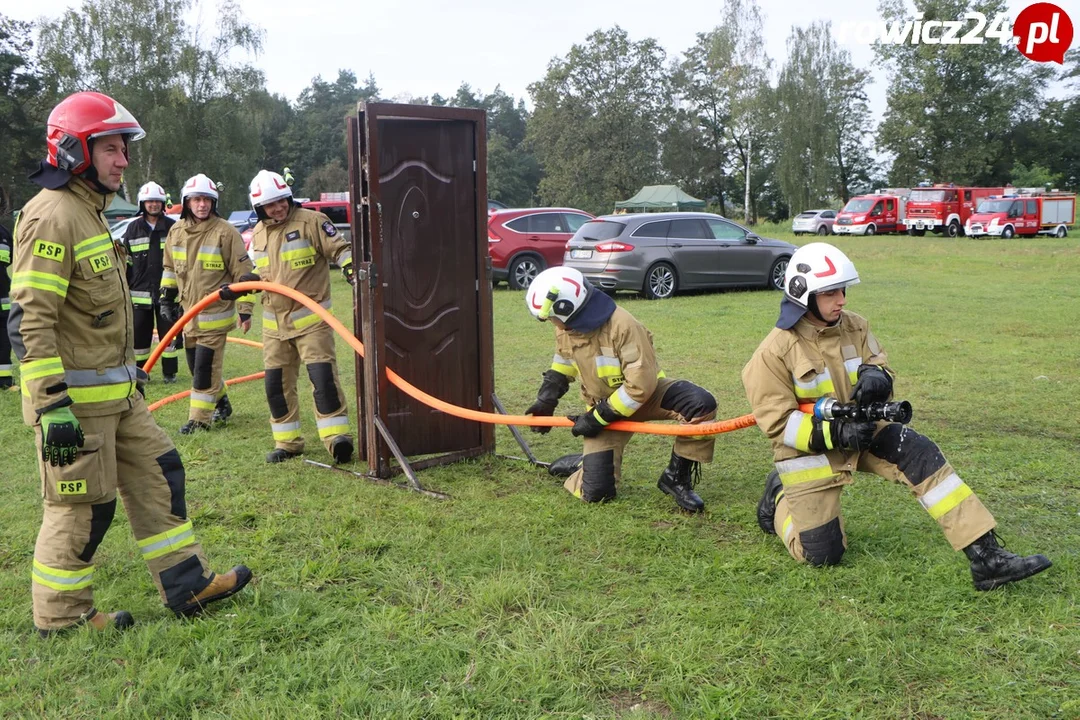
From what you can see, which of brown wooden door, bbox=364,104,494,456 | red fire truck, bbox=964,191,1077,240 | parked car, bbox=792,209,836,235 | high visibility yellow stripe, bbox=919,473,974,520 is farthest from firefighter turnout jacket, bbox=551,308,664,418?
parked car, bbox=792,209,836,235

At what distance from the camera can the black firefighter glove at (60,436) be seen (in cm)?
332

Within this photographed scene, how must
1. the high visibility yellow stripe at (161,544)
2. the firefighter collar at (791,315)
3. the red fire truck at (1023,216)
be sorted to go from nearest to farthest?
the high visibility yellow stripe at (161,544) → the firefighter collar at (791,315) → the red fire truck at (1023,216)

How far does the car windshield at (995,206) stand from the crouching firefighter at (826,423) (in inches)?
1257

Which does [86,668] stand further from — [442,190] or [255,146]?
[255,146]

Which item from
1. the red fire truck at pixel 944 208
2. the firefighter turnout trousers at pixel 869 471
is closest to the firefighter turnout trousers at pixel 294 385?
the firefighter turnout trousers at pixel 869 471

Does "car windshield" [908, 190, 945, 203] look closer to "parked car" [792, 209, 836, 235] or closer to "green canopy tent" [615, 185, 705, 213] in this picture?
"parked car" [792, 209, 836, 235]

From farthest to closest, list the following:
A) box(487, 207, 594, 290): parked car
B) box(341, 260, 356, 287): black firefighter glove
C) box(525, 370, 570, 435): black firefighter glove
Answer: box(487, 207, 594, 290): parked car → box(341, 260, 356, 287): black firefighter glove → box(525, 370, 570, 435): black firefighter glove

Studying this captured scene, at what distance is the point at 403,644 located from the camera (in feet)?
12.0

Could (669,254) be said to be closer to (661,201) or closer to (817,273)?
(817,273)

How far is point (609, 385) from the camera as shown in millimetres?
5340

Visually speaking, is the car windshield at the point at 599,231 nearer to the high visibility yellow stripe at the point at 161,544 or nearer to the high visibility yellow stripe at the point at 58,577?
the high visibility yellow stripe at the point at 161,544

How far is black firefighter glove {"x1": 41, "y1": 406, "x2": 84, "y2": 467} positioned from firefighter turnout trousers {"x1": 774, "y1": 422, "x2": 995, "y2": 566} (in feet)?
9.88

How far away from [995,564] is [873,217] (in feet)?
121

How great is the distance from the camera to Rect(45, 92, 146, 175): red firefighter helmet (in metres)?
3.50
